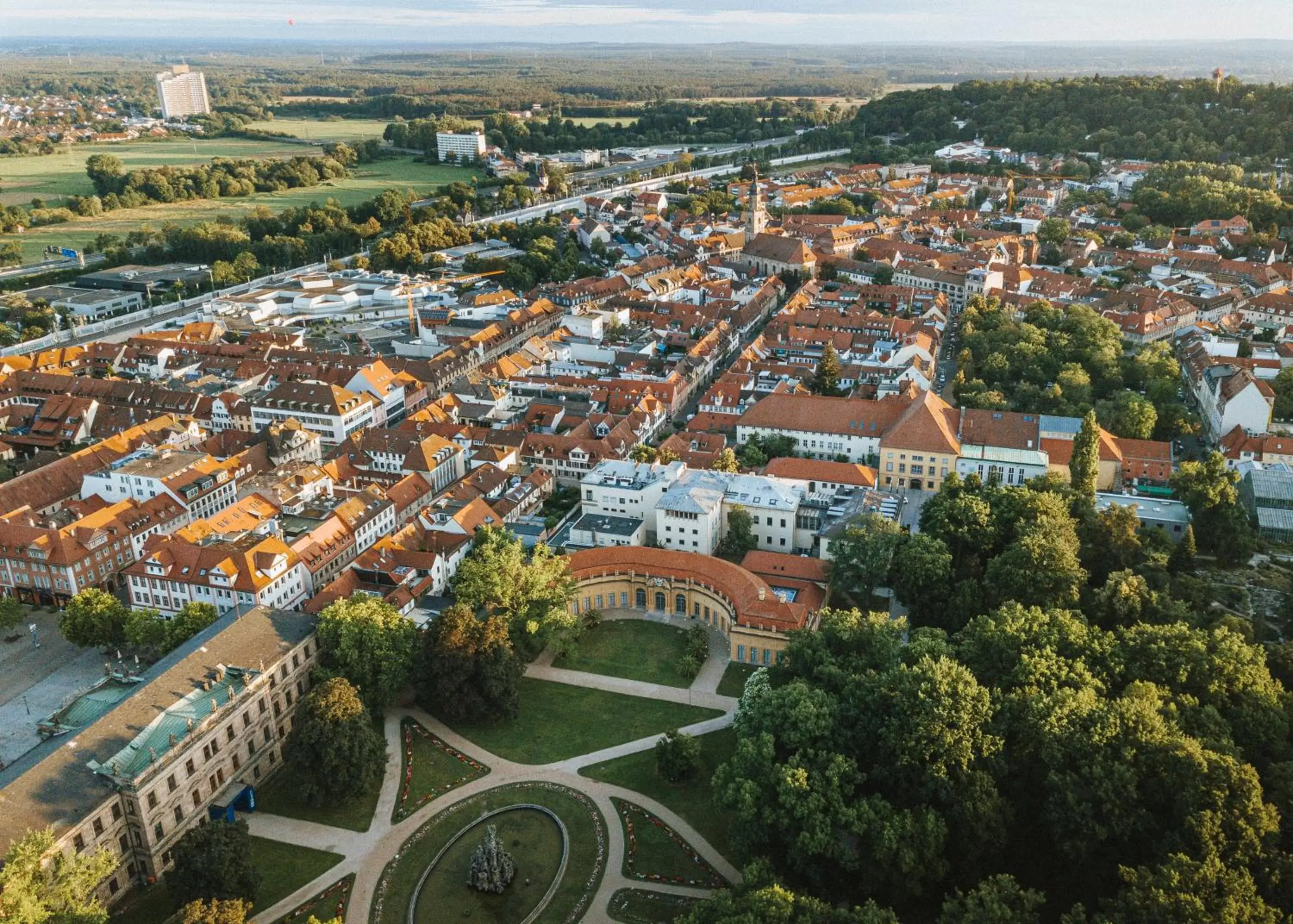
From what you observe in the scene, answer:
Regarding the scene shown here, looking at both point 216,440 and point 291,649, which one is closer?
point 291,649

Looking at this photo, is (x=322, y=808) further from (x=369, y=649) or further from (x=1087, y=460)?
(x=1087, y=460)

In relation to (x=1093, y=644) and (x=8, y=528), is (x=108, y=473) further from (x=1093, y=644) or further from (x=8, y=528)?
(x=1093, y=644)

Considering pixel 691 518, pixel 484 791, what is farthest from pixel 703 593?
pixel 484 791

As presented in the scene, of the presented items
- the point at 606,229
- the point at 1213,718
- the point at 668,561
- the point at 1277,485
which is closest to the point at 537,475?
the point at 668,561

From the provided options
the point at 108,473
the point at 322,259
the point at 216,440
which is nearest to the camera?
the point at 108,473

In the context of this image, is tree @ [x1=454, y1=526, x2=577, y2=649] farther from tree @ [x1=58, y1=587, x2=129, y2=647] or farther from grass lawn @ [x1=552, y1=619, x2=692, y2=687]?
tree @ [x1=58, y1=587, x2=129, y2=647]

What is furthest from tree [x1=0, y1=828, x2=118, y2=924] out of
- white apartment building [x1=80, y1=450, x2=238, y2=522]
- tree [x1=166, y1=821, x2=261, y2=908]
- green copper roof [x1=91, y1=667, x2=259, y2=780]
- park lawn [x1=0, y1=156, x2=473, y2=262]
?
park lawn [x1=0, y1=156, x2=473, y2=262]
